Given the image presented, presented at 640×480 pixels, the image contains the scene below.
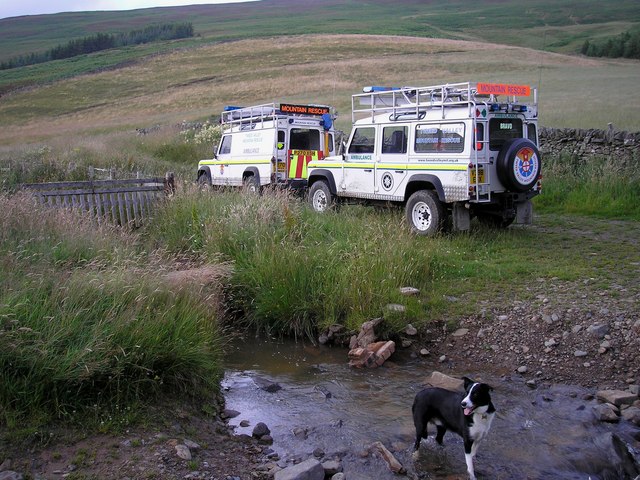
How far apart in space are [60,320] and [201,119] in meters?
32.2

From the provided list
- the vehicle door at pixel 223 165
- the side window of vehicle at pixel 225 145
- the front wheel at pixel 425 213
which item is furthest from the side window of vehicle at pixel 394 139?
the side window of vehicle at pixel 225 145

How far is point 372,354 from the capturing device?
714 cm

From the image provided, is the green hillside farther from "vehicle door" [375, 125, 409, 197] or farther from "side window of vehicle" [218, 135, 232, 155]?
"vehicle door" [375, 125, 409, 197]

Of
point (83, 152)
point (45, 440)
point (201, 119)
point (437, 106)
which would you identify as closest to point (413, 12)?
point (201, 119)

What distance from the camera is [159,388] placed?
567 cm

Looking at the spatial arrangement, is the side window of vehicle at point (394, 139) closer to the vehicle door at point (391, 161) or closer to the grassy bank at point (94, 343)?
the vehicle door at point (391, 161)


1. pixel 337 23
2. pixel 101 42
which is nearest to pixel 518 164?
pixel 101 42

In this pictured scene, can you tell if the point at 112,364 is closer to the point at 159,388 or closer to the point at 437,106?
the point at 159,388

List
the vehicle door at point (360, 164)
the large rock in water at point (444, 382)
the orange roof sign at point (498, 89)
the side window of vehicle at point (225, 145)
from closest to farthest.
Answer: the large rock in water at point (444, 382), the orange roof sign at point (498, 89), the vehicle door at point (360, 164), the side window of vehicle at point (225, 145)

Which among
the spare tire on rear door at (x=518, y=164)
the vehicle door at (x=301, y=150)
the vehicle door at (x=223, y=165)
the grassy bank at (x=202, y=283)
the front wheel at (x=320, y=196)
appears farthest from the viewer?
the vehicle door at (x=223, y=165)

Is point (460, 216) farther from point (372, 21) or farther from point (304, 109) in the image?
point (372, 21)

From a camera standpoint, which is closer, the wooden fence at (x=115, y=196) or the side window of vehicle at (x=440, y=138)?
the side window of vehicle at (x=440, y=138)

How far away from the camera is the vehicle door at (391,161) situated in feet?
39.1

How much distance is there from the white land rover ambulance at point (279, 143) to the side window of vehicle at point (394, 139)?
4.11 metres
